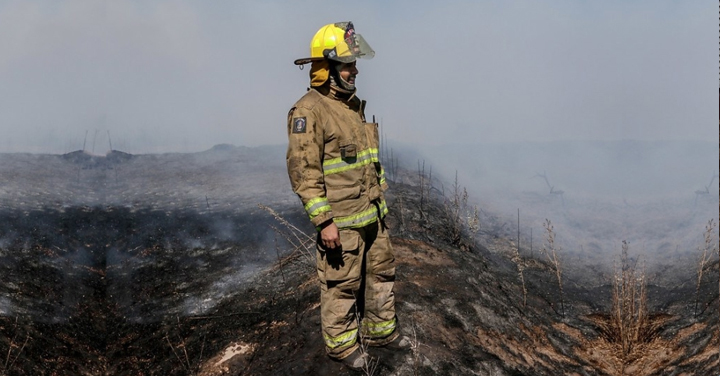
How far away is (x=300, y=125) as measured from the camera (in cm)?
382

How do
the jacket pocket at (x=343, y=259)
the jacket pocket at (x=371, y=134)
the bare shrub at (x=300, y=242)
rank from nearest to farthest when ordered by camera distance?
the jacket pocket at (x=343, y=259), the jacket pocket at (x=371, y=134), the bare shrub at (x=300, y=242)

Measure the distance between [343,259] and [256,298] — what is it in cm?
364

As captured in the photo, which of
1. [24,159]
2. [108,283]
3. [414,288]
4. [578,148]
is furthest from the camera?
[578,148]

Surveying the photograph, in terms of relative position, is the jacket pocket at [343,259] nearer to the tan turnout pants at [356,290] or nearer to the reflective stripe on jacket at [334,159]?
the tan turnout pants at [356,290]

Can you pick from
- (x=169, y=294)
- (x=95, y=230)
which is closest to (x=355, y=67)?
(x=169, y=294)

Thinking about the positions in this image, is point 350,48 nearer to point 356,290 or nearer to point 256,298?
point 356,290

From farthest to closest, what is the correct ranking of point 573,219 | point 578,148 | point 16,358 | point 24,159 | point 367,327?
point 578,148, point 573,219, point 24,159, point 16,358, point 367,327

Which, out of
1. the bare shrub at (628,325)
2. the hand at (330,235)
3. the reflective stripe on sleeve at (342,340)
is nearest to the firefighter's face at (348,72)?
the hand at (330,235)

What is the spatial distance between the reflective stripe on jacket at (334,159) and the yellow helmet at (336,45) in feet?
0.89

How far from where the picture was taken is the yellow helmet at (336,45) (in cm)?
391

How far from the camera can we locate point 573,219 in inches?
719

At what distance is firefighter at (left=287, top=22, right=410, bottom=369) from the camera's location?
383 centimetres

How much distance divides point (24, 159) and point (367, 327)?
50.6 feet

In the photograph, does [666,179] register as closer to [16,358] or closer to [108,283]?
[108,283]
